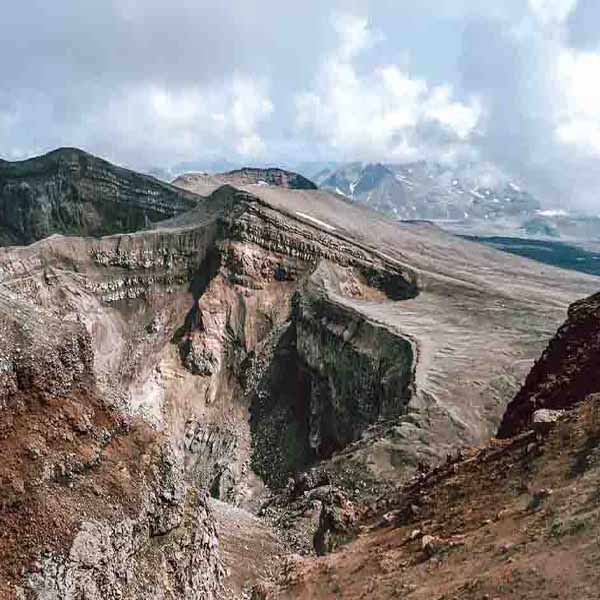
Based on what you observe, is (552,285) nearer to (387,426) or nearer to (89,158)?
(387,426)

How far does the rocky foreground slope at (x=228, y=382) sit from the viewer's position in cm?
1562

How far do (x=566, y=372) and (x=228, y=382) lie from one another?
1715 inches

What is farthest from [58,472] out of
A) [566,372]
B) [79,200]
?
[79,200]

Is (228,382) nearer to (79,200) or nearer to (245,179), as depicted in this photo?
(79,200)

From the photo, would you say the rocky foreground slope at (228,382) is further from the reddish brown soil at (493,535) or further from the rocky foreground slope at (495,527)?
→ the reddish brown soil at (493,535)

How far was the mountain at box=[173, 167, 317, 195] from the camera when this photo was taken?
149625 millimetres

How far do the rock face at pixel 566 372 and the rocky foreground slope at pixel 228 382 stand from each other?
680 centimetres

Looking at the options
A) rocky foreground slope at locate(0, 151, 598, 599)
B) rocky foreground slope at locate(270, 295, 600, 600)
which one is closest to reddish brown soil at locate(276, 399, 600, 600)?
rocky foreground slope at locate(270, 295, 600, 600)

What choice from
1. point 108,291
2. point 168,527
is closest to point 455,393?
point 168,527

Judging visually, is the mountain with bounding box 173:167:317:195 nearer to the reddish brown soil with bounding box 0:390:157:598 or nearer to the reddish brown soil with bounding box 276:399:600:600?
the reddish brown soil with bounding box 276:399:600:600

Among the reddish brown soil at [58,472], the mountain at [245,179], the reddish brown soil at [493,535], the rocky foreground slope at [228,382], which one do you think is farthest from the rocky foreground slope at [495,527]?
the mountain at [245,179]

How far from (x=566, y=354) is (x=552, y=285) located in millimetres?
62247

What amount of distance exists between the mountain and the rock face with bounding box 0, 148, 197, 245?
110 ft

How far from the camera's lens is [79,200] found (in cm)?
10781
